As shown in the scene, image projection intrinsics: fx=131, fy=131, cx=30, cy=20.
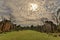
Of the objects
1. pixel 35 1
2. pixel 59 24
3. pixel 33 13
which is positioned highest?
pixel 35 1

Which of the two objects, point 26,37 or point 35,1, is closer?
point 26,37

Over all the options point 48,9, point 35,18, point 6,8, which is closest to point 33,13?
point 35,18

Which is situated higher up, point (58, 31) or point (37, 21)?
point (37, 21)

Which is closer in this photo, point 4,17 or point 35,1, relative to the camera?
point 4,17

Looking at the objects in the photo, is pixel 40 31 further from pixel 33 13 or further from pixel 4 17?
pixel 4 17

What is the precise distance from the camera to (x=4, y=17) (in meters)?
2.66

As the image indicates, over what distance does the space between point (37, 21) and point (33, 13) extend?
0.20 metres

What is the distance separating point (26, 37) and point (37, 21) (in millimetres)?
593

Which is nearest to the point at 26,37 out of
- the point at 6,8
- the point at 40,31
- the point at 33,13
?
the point at 40,31

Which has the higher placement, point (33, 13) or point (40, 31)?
point (33, 13)

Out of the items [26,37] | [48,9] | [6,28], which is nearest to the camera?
[26,37]

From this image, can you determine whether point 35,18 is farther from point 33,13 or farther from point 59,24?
point 59,24

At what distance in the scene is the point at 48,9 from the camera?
109 inches

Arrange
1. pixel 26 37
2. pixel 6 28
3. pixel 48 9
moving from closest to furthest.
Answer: pixel 26 37
pixel 6 28
pixel 48 9
